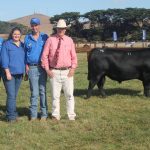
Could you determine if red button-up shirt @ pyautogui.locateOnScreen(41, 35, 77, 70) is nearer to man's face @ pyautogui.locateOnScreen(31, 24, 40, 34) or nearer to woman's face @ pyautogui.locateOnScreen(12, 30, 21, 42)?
man's face @ pyautogui.locateOnScreen(31, 24, 40, 34)

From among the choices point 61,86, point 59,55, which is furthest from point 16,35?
point 61,86

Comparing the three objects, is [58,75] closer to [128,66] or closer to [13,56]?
[13,56]

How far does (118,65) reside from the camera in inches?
442

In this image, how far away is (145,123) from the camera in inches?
317

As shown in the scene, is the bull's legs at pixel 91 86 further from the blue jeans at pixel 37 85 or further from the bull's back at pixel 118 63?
the blue jeans at pixel 37 85

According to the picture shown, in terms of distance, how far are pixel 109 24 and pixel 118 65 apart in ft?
294

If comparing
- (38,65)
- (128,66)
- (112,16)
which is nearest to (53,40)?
(38,65)

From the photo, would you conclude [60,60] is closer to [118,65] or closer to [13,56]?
[13,56]

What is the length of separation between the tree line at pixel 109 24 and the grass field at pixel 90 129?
77.3m

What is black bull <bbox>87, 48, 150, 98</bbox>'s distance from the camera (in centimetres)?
1118

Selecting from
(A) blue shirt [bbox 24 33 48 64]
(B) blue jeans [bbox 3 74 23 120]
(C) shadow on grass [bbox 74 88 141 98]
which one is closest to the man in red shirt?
(A) blue shirt [bbox 24 33 48 64]

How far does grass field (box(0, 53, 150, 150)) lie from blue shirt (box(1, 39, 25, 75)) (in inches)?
42.5

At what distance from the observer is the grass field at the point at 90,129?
Answer: 6.65 meters

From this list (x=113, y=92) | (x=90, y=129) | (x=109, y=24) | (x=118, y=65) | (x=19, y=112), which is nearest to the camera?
(x=90, y=129)
